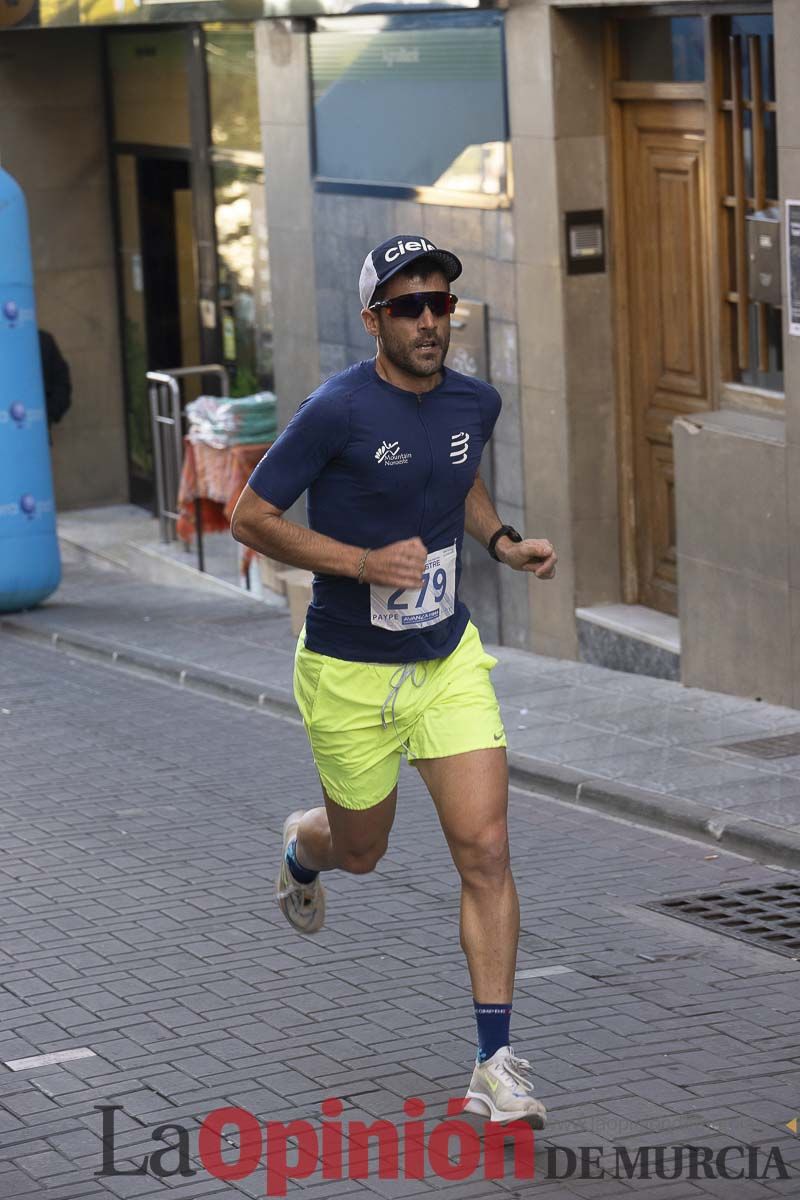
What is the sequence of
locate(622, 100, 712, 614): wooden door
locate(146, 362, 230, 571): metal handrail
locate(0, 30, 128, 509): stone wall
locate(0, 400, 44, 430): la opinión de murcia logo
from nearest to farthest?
locate(622, 100, 712, 614): wooden door
locate(0, 400, 44, 430): la opinión de murcia logo
locate(146, 362, 230, 571): metal handrail
locate(0, 30, 128, 509): stone wall

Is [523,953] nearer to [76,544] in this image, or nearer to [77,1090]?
[77,1090]

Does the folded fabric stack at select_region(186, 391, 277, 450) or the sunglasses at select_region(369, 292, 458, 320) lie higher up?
the sunglasses at select_region(369, 292, 458, 320)

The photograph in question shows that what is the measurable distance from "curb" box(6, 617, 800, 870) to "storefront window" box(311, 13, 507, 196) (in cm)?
304

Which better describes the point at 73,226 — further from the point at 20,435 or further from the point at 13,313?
the point at 20,435

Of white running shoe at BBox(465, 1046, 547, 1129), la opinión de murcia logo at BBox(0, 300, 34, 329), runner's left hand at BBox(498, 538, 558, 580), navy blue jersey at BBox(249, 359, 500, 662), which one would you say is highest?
la opinión de murcia logo at BBox(0, 300, 34, 329)

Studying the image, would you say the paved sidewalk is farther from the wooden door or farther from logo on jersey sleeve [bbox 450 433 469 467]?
logo on jersey sleeve [bbox 450 433 469 467]

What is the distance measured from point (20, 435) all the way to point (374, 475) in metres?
9.13

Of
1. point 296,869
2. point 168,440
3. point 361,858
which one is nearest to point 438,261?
point 361,858

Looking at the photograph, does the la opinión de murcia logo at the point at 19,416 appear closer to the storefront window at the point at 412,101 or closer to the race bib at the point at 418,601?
the storefront window at the point at 412,101

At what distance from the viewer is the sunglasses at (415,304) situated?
550 centimetres

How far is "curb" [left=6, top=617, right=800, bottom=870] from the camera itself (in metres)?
8.04

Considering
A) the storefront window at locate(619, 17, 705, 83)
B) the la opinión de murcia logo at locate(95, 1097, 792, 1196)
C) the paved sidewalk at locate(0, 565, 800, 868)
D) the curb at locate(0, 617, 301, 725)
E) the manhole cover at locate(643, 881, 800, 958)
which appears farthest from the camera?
the curb at locate(0, 617, 301, 725)

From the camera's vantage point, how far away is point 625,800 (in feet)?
28.6

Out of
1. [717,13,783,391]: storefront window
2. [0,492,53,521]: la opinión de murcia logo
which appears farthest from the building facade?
[0,492,53,521]: la opinión de murcia logo
